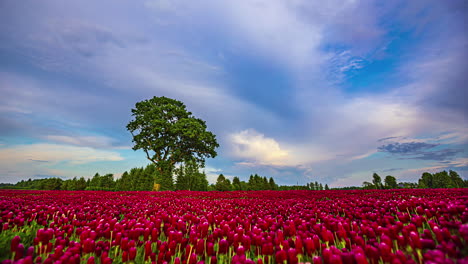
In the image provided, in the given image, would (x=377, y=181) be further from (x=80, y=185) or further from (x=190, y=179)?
(x=80, y=185)

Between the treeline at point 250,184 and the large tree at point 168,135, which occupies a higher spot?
the large tree at point 168,135

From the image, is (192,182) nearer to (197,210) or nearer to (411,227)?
(197,210)

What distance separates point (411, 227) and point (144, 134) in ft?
118

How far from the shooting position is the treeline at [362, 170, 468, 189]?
34.9 meters

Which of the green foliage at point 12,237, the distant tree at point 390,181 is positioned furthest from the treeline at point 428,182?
the green foliage at point 12,237

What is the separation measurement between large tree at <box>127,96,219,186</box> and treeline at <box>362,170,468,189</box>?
28.7 meters

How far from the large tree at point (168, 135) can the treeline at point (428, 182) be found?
94.0ft

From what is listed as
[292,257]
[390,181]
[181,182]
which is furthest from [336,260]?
[181,182]

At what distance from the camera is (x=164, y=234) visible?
4.34 m

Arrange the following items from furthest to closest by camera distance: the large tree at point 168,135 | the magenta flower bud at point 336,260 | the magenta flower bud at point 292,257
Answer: the large tree at point 168,135 → the magenta flower bud at point 292,257 → the magenta flower bud at point 336,260

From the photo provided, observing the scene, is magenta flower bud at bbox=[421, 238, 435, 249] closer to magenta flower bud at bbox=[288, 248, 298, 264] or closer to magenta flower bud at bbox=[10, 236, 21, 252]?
magenta flower bud at bbox=[288, 248, 298, 264]

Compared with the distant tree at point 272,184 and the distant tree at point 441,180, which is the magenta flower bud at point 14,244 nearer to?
the distant tree at point 441,180

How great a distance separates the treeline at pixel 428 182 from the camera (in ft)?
114

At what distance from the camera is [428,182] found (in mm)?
57688
